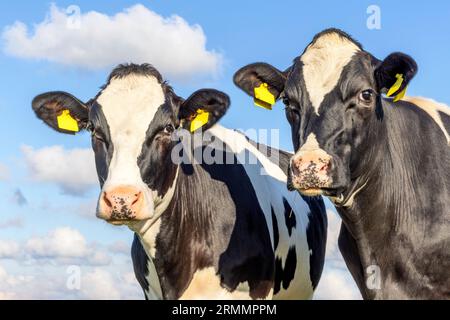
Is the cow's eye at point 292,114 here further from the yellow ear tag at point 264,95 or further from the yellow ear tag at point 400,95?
the yellow ear tag at point 400,95

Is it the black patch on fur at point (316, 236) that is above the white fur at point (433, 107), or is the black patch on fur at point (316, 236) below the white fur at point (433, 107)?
below

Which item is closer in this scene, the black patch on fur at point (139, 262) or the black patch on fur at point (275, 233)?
the black patch on fur at point (139, 262)

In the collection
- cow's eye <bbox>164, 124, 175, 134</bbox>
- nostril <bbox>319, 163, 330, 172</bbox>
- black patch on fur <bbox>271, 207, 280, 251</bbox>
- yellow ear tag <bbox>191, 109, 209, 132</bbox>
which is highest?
yellow ear tag <bbox>191, 109, 209, 132</bbox>

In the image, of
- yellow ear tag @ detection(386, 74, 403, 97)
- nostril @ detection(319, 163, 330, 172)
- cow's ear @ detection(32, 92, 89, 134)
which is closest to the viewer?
nostril @ detection(319, 163, 330, 172)

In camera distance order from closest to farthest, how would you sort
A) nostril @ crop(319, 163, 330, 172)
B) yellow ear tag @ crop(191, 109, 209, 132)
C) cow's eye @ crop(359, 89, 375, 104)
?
nostril @ crop(319, 163, 330, 172)
cow's eye @ crop(359, 89, 375, 104)
yellow ear tag @ crop(191, 109, 209, 132)

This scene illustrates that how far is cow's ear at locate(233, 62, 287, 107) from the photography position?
1016 centimetres

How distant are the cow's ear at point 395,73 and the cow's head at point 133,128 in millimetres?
2175

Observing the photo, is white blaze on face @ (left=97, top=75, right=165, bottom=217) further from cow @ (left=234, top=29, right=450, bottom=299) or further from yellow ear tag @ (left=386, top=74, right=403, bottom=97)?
yellow ear tag @ (left=386, top=74, right=403, bottom=97)

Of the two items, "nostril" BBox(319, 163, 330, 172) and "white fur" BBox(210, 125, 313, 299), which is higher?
"nostril" BBox(319, 163, 330, 172)

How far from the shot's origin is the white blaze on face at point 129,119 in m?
9.20

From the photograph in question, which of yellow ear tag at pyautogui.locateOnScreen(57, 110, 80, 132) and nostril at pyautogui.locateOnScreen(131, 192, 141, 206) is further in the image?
yellow ear tag at pyautogui.locateOnScreen(57, 110, 80, 132)

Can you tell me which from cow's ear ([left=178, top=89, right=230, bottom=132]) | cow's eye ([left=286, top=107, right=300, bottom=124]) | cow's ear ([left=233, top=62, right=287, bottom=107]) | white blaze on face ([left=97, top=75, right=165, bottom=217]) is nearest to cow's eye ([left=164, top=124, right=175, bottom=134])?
white blaze on face ([left=97, top=75, right=165, bottom=217])

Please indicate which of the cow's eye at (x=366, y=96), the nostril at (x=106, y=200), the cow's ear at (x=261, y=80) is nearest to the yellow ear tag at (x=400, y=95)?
the cow's eye at (x=366, y=96)

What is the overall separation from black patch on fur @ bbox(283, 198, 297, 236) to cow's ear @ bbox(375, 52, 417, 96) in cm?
329
